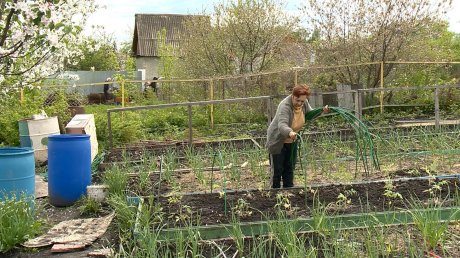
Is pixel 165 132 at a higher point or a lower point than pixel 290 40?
lower

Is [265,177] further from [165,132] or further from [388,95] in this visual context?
[388,95]

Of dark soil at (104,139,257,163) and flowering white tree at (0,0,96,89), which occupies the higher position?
flowering white tree at (0,0,96,89)

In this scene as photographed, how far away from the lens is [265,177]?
21.0ft

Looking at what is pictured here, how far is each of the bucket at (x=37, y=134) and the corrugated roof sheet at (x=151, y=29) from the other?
77.2ft

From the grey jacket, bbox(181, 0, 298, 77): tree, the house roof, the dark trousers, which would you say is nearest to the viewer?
the grey jacket

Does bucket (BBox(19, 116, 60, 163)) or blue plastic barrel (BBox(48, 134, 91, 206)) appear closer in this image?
blue plastic barrel (BBox(48, 134, 91, 206))

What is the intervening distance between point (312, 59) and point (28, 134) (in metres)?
8.97

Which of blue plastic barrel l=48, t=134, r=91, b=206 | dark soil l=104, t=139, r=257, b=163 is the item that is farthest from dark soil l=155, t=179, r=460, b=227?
dark soil l=104, t=139, r=257, b=163

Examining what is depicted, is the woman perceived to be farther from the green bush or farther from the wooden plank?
the green bush

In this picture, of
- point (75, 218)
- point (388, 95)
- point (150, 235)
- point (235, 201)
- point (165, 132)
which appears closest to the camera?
point (150, 235)

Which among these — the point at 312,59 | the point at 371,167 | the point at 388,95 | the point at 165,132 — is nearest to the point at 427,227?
the point at 371,167

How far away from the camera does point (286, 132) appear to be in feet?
17.9

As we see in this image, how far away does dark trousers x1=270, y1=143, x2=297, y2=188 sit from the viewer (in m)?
5.95

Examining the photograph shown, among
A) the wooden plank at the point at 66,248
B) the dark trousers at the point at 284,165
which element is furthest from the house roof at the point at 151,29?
the wooden plank at the point at 66,248
